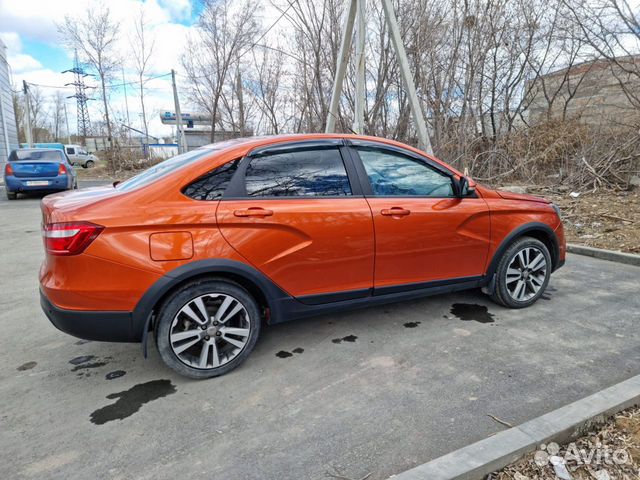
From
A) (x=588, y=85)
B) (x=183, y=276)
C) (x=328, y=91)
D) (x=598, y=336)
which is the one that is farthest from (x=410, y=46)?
(x=183, y=276)

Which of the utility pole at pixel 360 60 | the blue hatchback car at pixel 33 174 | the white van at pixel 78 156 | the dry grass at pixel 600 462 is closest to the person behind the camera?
the dry grass at pixel 600 462

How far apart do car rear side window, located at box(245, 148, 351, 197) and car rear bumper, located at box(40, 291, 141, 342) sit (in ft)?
3.82

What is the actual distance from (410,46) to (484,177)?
16.5 feet

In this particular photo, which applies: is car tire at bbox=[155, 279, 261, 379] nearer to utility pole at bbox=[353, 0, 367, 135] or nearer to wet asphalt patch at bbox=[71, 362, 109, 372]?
wet asphalt patch at bbox=[71, 362, 109, 372]

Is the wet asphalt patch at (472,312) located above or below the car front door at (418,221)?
below

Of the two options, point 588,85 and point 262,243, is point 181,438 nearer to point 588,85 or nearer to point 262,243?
point 262,243

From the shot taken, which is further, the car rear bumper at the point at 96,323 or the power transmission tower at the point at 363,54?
the power transmission tower at the point at 363,54

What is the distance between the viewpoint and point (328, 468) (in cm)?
203

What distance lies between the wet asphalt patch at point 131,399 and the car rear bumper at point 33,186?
12010 millimetres

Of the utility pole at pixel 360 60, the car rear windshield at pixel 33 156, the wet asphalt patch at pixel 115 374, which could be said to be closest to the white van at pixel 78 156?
the car rear windshield at pixel 33 156

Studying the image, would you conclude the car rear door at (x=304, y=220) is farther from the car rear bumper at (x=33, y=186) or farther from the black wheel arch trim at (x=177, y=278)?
the car rear bumper at (x=33, y=186)

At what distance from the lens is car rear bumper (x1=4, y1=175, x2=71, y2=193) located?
1209 centimetres

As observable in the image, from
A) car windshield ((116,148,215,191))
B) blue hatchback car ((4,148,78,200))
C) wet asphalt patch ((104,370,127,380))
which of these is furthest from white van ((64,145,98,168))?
wet asphalt patch ((104,370,127,380))

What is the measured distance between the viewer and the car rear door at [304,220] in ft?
9.23
